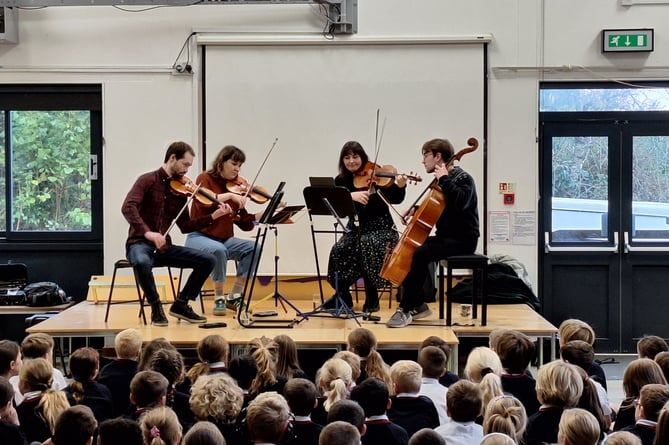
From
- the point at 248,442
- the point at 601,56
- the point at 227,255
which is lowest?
the point at 248,442

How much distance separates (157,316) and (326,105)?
249 centimetres

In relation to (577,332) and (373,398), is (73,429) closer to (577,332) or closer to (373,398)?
(373,398)

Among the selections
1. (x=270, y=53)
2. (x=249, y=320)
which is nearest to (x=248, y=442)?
(x=249, y=320)

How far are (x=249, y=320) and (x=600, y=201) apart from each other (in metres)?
3.39

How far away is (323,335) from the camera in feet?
19.3

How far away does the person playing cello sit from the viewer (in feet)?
19.5

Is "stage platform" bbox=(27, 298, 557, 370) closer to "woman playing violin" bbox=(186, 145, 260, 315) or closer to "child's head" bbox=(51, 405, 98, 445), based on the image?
"woman playing violin" bbox=(186, 145, 260, 315)

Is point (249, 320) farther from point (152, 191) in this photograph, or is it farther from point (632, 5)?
point (632, 5)

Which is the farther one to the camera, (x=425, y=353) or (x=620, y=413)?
(x=425, y=353)

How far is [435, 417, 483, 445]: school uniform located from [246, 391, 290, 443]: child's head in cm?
63

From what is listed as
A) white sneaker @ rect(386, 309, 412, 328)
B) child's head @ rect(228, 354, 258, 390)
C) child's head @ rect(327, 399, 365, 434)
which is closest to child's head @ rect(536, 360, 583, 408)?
child's head @ rect(327, 399, 365, 434)

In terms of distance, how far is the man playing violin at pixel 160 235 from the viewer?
6.15 m

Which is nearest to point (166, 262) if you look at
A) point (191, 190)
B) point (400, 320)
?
point (191, 190)

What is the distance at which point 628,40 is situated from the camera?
7.55 m
